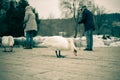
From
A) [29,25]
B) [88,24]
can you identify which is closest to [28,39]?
[29,25]

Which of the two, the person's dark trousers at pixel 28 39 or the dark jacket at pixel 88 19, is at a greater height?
the dark jacket at pixel 88 19

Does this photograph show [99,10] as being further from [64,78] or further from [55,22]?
[64,78]

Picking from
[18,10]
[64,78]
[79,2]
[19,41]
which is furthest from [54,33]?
[64,78]

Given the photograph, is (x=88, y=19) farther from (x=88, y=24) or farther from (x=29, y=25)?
(x=29, y=25)

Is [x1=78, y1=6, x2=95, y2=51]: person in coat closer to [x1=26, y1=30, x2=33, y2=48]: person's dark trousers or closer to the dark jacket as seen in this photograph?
the dark jacket

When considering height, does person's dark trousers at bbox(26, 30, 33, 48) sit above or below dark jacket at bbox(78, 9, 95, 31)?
below

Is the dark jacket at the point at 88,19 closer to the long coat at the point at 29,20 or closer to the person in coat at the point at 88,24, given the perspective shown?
the person in coat at the point at 88,24

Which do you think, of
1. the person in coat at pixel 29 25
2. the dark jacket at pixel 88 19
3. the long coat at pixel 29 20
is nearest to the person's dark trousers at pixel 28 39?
the person in coat at pixel 29 25

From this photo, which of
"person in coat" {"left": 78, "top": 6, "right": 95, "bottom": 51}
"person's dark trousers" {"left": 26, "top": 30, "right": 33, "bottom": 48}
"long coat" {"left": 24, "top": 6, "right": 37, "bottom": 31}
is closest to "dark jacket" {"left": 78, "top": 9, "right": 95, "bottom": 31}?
"person in coat" {"left": 78, "top": 6, "right": 95, "bottom": 51}

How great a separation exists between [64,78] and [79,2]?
2590 inches

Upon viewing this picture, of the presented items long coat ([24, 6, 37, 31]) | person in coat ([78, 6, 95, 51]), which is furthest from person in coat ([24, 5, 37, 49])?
person in coat ([78, 6, 95, 51])

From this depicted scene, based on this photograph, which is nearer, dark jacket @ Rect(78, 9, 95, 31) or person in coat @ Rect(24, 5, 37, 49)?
dark jacket @ Rect(78, 9, 95, 31)

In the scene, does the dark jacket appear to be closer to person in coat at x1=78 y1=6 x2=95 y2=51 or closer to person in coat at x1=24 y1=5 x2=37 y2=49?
person in coat at x1=78 y1=6 x2=95 y2=51

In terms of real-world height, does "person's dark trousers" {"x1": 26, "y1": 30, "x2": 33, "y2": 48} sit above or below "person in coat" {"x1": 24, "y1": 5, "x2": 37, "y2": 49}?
below
